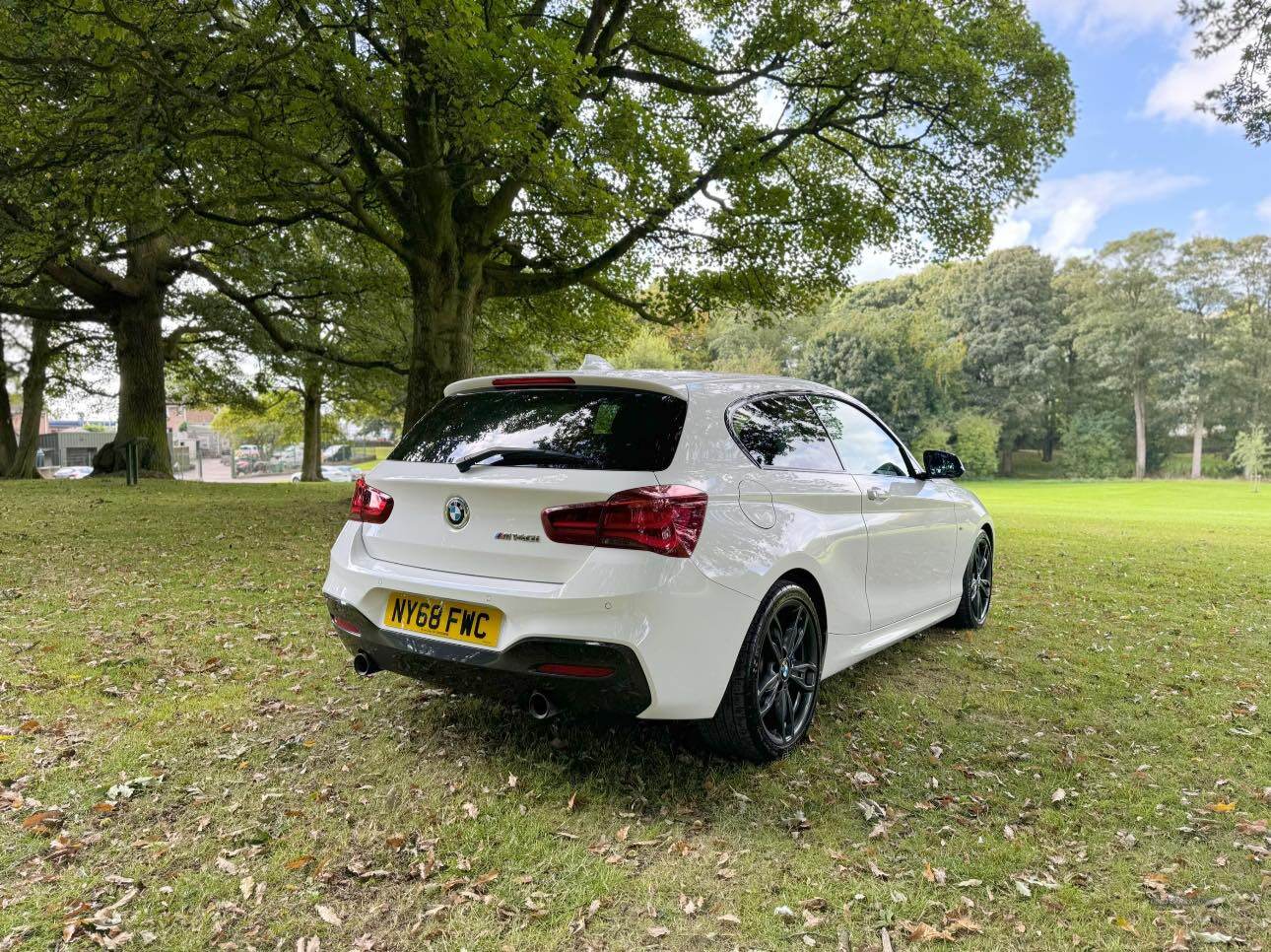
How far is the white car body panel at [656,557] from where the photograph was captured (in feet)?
8.85

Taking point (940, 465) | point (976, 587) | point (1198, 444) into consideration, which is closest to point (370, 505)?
point (940, 465)

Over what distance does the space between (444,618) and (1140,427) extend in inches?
2236

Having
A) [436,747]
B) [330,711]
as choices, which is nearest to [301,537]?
[330,711]

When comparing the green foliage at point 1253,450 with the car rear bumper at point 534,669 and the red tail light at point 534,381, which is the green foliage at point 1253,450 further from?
the car rear bumper at point 534,669

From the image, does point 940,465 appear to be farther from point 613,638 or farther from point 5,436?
point 5,436

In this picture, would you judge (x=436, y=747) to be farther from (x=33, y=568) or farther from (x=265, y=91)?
(x=265, y=91)

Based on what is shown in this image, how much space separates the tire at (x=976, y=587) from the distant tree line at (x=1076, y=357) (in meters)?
41.0

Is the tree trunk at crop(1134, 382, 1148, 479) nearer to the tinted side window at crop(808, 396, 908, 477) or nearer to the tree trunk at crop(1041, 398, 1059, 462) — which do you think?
the tree trunk at crop(1041, 398, 1059, 462)

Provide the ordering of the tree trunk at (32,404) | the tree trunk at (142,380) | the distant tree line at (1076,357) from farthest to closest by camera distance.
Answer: the distant tree line at (1076,357) → the tree trunk at (32,404) → the tree trunk at (142,380)

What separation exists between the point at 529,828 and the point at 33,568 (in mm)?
6180

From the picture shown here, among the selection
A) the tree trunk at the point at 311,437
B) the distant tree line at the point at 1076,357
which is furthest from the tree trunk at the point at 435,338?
the distant tree line at the point at 1076,357

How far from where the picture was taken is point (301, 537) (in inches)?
344

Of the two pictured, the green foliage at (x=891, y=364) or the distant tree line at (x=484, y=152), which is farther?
the green foliage at (x=891, y=364)

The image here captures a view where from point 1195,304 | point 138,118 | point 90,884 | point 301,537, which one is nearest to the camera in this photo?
point 90,884
